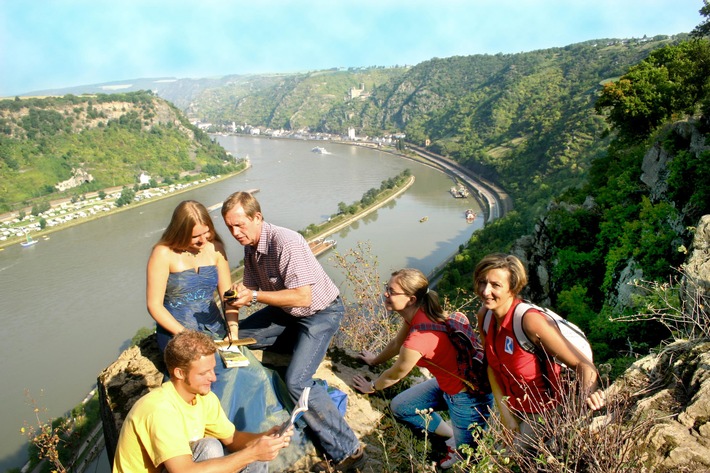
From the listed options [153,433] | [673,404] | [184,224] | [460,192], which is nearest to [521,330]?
[673,404]

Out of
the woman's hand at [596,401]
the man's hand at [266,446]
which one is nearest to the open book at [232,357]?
the man's hand at [266,446]

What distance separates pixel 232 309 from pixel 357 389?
0.80 m

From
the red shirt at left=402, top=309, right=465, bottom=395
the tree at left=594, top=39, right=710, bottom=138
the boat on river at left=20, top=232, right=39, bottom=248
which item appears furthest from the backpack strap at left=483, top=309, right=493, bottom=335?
the boat on river at left=20, top=232, right=39, bottom=248

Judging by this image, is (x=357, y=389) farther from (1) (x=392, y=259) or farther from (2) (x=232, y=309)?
(1) (x=392, y=259)

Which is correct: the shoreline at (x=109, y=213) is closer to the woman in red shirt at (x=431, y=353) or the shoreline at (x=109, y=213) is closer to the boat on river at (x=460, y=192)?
the boat on river at (x=460, y=192)

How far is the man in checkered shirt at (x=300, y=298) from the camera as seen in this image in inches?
82.2

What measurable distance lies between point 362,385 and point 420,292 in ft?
2.61

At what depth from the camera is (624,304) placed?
5.12 m

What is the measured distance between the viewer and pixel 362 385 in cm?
250

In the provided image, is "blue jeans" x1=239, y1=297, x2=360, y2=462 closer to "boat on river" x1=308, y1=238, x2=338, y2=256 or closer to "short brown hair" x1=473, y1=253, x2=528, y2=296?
"short brown hair" x1=473, y1=253, x2=528, y2=296

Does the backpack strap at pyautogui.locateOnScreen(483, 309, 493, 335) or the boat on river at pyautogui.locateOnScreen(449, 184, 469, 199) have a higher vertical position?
the backpack strap at pyautogui.locateOnScreen(483, 309, 493, 335)

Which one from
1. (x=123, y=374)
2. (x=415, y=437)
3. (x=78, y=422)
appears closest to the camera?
(x=415, y=437)

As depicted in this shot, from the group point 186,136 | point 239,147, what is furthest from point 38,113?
point 239,147

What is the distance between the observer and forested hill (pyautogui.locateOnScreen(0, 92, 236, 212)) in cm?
3762
